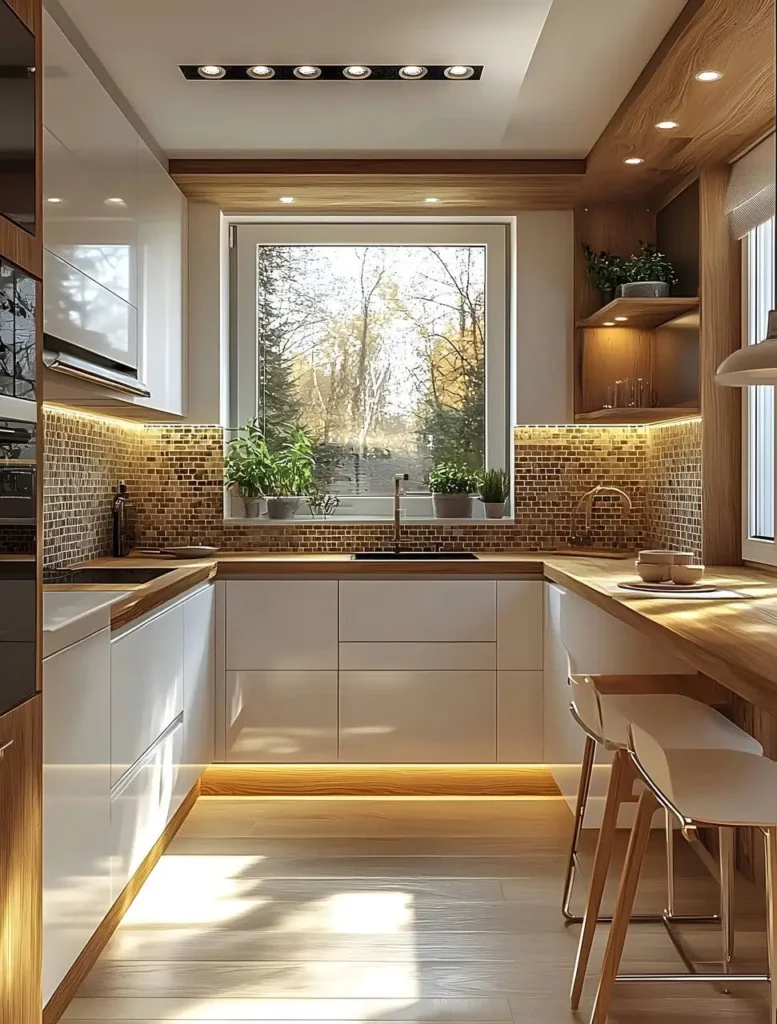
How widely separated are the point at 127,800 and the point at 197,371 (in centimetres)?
214

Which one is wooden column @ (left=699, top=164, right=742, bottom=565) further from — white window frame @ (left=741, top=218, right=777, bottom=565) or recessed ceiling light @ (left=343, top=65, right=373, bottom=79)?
recessed ceiling light @ (left=343, top=65, right=373, bottom=79)

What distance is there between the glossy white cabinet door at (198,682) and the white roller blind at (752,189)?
2326 millimetres

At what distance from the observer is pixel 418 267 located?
16.0 feet

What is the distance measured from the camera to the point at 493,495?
15.4ft

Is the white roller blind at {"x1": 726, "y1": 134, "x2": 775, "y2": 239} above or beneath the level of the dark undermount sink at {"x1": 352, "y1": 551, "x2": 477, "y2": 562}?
above

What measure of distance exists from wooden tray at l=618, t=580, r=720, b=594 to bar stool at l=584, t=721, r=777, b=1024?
796mm

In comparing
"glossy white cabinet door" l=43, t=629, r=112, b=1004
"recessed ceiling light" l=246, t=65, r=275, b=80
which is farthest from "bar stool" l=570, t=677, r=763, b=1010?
"recessed ceiling light" l=246, t=65, r=275, b=80

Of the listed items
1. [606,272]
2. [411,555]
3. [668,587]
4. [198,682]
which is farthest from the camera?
[411,555]

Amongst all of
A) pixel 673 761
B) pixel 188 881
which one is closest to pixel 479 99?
pixel 673 761

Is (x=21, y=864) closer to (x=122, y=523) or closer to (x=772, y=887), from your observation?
(x=772, y=887)

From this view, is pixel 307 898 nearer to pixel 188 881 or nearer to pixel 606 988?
pixel 188 881

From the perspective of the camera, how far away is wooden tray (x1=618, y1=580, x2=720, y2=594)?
9.56 ft

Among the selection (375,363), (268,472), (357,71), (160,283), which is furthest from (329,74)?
(268,472)

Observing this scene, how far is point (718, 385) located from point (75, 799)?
2632 millimetres
